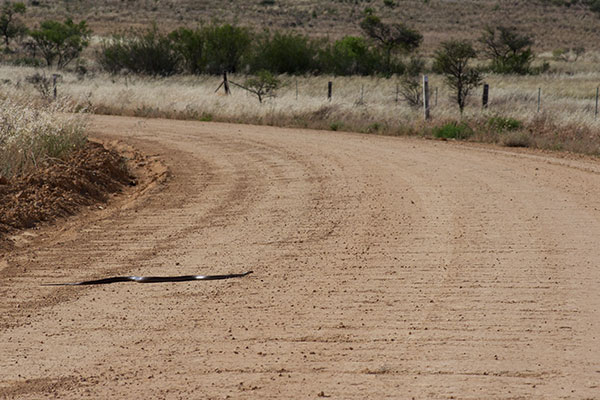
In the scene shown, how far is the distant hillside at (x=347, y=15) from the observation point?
76.2 meters

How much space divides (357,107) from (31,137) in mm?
14413

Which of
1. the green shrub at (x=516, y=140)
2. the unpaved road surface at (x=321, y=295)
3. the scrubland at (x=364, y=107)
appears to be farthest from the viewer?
the scrubland at (x=364, y=107)

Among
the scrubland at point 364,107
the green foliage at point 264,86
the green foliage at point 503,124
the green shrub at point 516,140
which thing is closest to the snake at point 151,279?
the scrubland at point 364,107

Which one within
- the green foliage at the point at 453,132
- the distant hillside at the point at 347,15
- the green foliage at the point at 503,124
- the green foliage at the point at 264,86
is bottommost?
the green foliage at the point at 453,132

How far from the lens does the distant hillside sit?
76.2 metres

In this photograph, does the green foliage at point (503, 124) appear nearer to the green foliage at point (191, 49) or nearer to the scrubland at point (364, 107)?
the scrubland at point (364, 107)

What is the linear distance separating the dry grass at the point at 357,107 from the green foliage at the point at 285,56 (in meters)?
6.70

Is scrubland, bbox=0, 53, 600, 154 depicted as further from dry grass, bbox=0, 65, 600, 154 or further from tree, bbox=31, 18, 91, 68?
tree, bbox=31, 18, 91, 68

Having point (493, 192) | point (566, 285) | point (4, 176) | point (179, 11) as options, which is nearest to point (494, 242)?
point (566, 285)

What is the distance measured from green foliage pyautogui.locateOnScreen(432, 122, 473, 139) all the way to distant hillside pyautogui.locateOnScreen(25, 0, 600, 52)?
4762 centimetres

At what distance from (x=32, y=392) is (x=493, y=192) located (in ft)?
28.7

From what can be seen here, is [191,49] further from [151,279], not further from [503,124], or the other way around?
[151,279]

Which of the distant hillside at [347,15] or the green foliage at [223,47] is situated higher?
the distant hillside at [347,15]

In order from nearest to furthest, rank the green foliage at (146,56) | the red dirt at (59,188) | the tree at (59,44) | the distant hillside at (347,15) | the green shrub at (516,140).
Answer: the red dirt at (59,188) → the green shrub at (516,140) → the green foliage at (146,56) → the tree at (59,44) → the distant hillside at (347,15)
